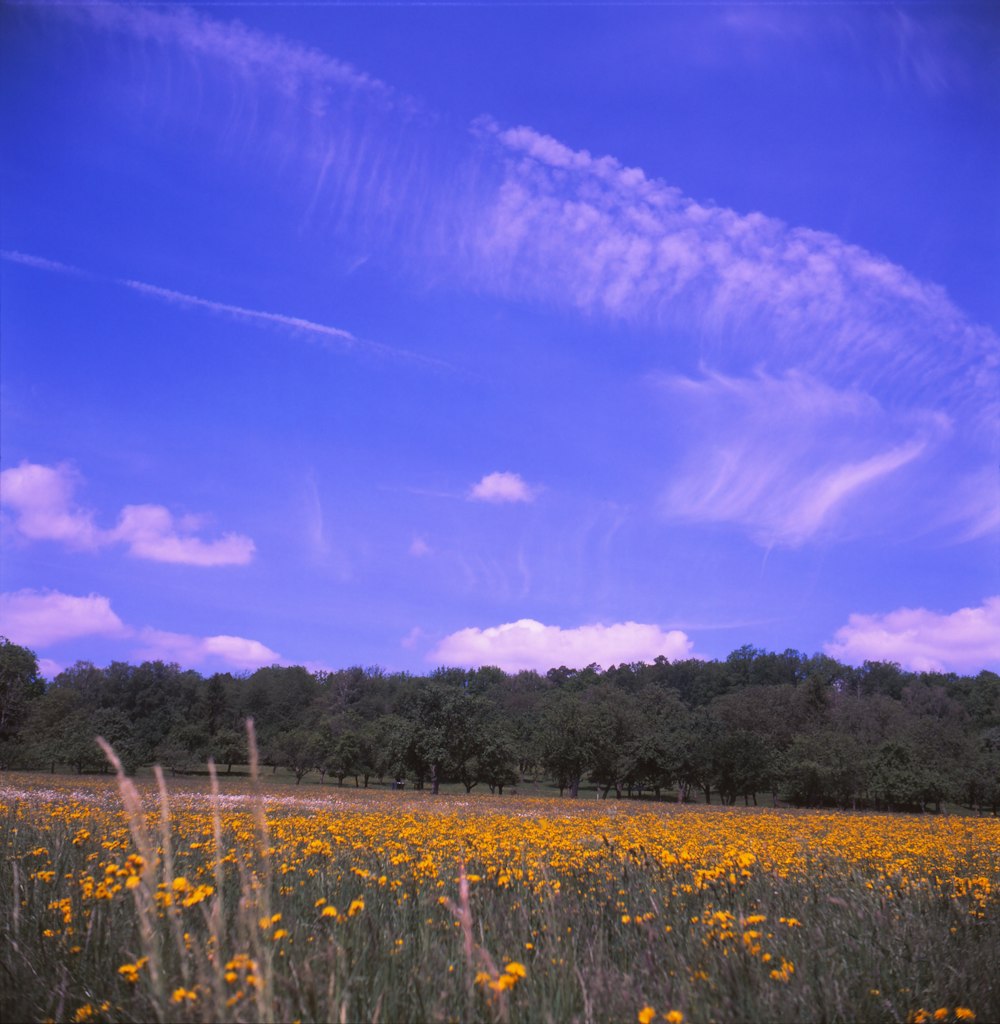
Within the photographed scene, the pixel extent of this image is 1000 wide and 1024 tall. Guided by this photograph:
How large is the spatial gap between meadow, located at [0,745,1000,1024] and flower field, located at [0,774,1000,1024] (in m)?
0.02

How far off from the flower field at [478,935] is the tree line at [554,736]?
48064 millimetres

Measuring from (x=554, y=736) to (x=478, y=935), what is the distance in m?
68.9

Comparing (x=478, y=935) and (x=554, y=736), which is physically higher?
(x=478, y=935)

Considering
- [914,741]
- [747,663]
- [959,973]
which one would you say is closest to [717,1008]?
[959,973]

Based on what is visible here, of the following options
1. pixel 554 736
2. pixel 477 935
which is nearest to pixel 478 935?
pixel 477 935

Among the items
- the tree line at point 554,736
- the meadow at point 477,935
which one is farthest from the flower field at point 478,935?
the tree line at point 554,736

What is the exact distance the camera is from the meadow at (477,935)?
11.6 ft

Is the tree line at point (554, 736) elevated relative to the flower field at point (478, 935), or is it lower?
lower

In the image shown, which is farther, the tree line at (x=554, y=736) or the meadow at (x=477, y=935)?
the tree line at (x=554, y=736)

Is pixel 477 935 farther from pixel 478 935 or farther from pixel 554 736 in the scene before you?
pixel 554 736

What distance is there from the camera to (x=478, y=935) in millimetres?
4957

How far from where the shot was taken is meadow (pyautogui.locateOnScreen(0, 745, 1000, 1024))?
139 inches

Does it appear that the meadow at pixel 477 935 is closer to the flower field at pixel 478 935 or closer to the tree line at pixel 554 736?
the flower field at pixel 478 935

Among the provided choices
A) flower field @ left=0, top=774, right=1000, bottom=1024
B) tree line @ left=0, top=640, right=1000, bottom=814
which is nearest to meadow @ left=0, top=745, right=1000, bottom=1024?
flower field @ left=0, top=774, right=1000, bottom=1024
